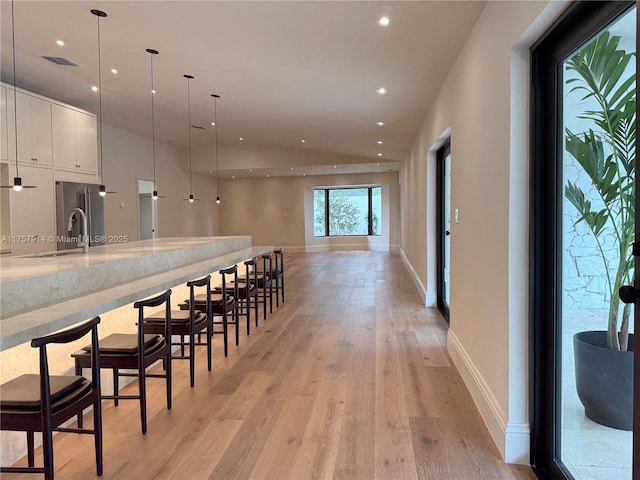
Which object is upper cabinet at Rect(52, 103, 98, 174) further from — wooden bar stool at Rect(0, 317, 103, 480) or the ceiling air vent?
wooden bar stool at Rect(0, 317, 103, 480)

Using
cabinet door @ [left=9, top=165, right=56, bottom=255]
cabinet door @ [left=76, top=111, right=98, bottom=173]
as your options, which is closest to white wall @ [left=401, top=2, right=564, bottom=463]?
cabinet door @ [left=9, top=165, right=56, bottom=255]

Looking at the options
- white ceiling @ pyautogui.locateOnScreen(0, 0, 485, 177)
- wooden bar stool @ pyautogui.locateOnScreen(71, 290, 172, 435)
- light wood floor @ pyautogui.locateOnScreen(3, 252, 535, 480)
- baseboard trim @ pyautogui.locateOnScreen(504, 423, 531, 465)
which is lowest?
light wood floor @ pyautogui.locateOnScreen(3, 252, 535, 480)

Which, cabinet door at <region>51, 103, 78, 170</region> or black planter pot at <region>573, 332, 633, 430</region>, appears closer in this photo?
black planter pot at <region>573, 332, 633, 430</region>

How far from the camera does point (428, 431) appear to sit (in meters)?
2.47

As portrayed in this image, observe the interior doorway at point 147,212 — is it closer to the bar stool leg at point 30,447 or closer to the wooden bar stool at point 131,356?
the wooden bar stool at point 131,356

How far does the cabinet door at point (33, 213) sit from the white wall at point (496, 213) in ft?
17.3

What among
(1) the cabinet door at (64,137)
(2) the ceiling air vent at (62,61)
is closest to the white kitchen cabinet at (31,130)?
(1) the cabinet door at (64,137)

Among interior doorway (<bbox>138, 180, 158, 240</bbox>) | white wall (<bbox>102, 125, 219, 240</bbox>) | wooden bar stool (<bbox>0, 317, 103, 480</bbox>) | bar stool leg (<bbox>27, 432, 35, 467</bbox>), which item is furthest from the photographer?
interior doorway (<bbox>138, 180, 158, 240</bbox>)

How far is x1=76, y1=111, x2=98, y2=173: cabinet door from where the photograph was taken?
248 inches

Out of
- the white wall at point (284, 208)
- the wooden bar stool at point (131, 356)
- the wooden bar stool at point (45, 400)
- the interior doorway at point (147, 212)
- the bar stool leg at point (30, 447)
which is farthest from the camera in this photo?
the white wall at point (284, 208)

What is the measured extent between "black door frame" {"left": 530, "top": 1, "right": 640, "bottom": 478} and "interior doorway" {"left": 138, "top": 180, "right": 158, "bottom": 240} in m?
9.27

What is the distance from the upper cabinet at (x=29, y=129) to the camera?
16.5 feet

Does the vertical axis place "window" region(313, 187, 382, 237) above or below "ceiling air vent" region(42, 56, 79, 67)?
below

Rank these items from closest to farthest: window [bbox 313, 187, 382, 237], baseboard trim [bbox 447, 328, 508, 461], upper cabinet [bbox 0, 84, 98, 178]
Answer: baseboard trim [bbox 447, 328, 508, 461], upper cabinet [bbox 0, 84, 98, 178], window [bbox 313, 187, 382, 237]
